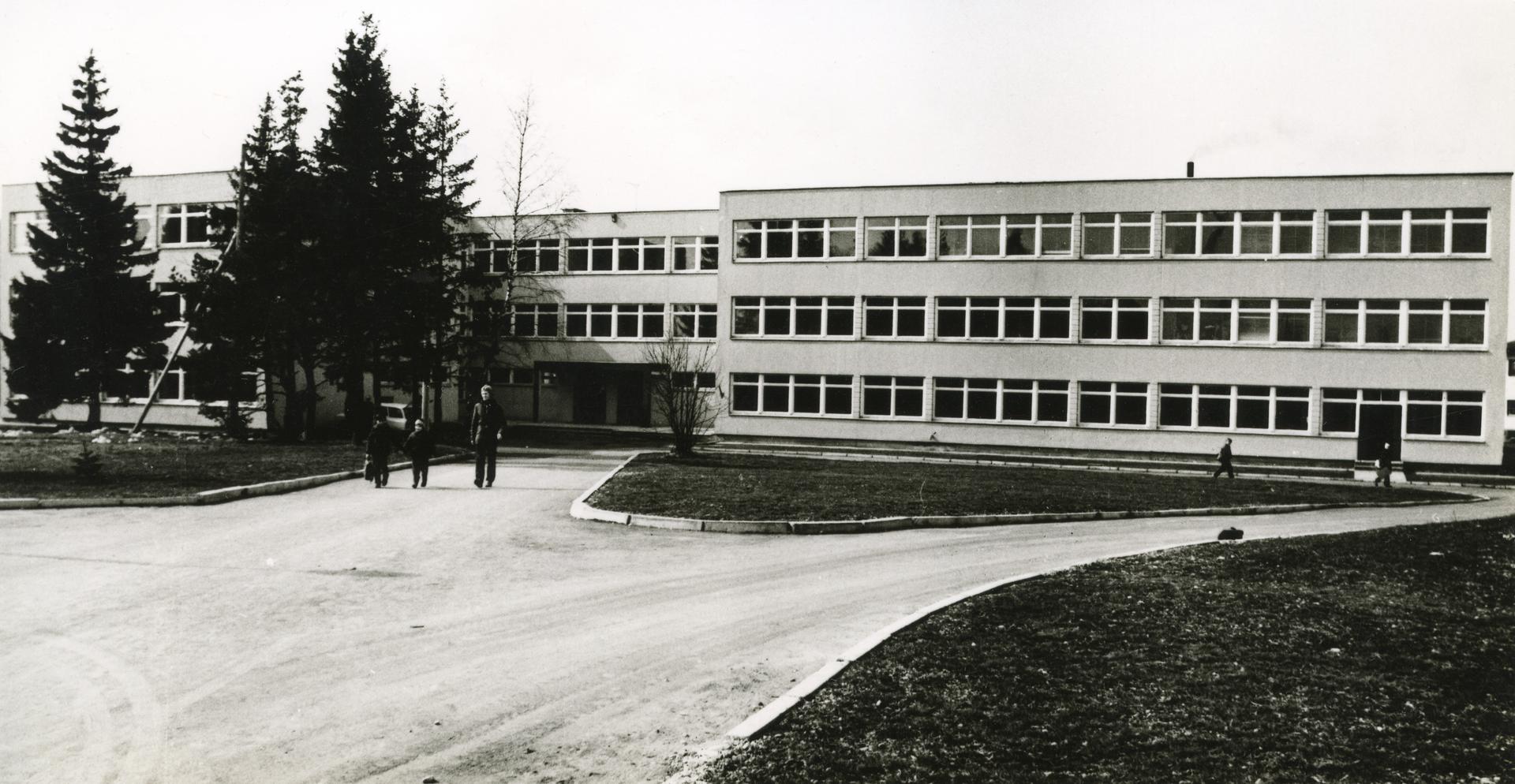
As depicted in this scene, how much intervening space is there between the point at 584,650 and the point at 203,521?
8937mm

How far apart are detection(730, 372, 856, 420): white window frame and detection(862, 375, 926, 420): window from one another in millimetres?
606

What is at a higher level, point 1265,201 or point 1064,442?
point 1265,201

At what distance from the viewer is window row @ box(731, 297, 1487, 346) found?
35594mm

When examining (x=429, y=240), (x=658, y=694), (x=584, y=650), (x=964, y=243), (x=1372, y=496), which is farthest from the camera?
(x=964, y=243)

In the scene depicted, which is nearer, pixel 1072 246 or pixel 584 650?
pixel 584 650

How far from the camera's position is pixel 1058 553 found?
539 inches

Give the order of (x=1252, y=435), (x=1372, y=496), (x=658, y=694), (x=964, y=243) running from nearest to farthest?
(x=658, y=694) → (x=1372, y=496) → (x=1252, y=435) → (x=964, y=243)

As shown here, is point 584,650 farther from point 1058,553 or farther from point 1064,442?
point 1064,442

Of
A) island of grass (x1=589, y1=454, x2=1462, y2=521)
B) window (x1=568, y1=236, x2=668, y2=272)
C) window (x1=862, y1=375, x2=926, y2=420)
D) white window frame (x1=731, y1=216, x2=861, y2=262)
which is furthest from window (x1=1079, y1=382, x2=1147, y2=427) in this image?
window (x1=568, y1=236, x2=668, y2=272)

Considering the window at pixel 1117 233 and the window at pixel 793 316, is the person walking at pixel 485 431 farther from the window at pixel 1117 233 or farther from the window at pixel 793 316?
the window at pixel 1117 233

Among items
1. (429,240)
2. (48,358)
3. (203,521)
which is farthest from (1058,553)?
(48,358)

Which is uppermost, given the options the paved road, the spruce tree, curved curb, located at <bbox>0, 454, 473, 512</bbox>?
the spruce tree

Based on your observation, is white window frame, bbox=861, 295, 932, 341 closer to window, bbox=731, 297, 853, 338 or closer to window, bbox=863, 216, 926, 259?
window, bbox=731, 297, 853, 338

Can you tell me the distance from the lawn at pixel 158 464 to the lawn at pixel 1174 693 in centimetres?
1405
